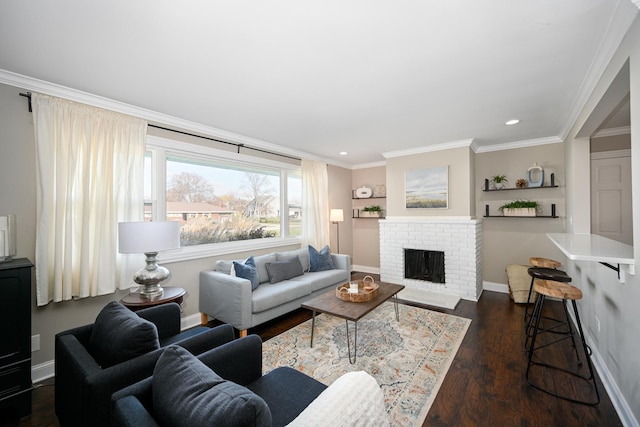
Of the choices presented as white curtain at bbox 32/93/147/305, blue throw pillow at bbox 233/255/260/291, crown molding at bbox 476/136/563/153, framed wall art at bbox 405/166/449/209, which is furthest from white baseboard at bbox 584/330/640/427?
white curtain at bbox 32/93/147/305

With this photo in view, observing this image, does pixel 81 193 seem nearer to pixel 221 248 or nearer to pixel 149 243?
pixel 149 243

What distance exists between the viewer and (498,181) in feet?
14.6

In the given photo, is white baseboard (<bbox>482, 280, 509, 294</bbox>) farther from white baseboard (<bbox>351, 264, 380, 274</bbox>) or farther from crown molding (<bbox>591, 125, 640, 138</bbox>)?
crown molding (<bbox>591, 125, 640, 138</bbox>)

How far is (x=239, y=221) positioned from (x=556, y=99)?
13.3 ft

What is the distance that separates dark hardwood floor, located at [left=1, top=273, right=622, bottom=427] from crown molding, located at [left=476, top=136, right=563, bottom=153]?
2.88 m

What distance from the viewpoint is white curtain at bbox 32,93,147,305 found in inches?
91.0

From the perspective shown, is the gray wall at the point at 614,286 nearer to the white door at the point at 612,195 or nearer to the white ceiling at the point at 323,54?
the white ceiling at the point at 323,54


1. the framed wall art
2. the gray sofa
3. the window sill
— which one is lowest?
the gray sofa

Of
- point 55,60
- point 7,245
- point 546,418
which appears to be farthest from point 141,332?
point 546,418

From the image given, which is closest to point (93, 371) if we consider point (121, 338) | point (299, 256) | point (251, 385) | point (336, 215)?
point (121, 338)

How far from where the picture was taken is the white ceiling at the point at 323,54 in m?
1.53

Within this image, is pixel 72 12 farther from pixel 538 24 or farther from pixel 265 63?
pixel 538 24

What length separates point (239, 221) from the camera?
408cm

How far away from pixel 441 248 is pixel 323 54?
364cm
